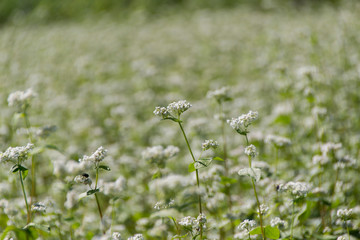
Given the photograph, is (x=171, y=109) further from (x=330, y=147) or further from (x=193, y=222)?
(x=330, y=147)

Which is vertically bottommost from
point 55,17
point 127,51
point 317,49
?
point 317,49

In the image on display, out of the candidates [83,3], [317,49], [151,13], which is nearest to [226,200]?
[317,49]

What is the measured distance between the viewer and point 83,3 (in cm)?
2300

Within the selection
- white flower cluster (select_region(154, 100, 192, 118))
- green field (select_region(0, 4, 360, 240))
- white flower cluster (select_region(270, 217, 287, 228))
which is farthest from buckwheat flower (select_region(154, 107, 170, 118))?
white flower cluster (select_region(270, 217, 287, 228))

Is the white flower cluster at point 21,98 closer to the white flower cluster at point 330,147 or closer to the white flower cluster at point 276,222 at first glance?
the white flower cluster at point 276,222

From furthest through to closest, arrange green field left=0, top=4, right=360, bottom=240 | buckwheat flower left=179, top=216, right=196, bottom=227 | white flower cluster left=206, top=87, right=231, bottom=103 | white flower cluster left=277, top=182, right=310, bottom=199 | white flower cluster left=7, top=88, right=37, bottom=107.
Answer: white flower cluster left=206, top=87, right=231, bottom=103 → white flower cluster left=7, top=88, right=37, bottom=107 → green field left=0, top=4, right=360, bottom=240 → white flower cluster left=277, top=182, right=310, bottom=199 → buckwheat flower left=179, top=216, right=196, bottom=227

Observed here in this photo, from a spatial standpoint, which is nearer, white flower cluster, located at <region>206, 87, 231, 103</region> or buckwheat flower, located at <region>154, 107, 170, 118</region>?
buckwheat flower, located at <region>154, 107, 170, 118</region>

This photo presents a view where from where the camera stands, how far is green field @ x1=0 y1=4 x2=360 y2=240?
3.02m

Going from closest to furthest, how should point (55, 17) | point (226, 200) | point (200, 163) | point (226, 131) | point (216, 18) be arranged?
1. point (200, 163)
2. point (226, 200)
3. point (226, 131)
4. point (216, 18)
5. point (55, 17)

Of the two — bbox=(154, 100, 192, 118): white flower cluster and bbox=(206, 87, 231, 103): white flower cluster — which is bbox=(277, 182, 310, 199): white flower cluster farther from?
bbox=(206, 87, 231, 103): white flower cluster

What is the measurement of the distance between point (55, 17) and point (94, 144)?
18.7 meters

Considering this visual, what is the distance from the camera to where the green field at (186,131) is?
3.02m

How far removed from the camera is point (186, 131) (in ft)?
19.2

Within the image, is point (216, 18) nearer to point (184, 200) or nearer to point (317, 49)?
point (317, 49)
